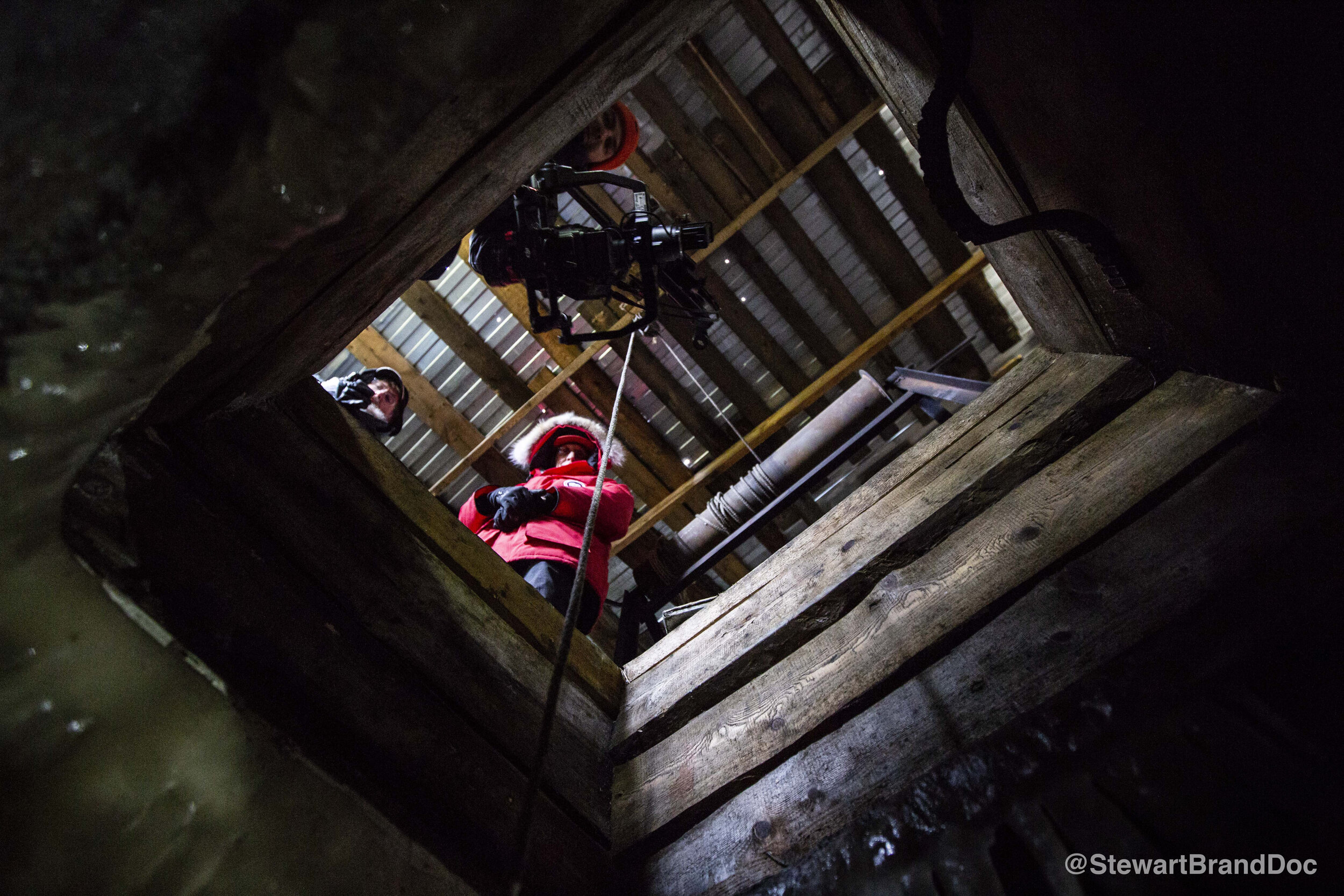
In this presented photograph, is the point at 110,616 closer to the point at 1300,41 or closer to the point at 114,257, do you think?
the point at 114,257

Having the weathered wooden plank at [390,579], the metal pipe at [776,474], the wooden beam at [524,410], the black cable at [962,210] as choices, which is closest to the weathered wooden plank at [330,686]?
the weathered wooden plank at [390,579]

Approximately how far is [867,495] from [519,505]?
1782mm

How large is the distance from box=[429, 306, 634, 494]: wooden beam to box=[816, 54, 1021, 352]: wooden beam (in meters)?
2.13

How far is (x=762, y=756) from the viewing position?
1354 mm

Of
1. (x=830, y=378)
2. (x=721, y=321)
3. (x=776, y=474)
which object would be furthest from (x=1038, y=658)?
(x=721, y=321)

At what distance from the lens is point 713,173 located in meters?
4.78

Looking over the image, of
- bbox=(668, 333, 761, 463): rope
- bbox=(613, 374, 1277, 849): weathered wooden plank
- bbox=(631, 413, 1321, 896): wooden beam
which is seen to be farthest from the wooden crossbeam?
bbox=(631, 413, 1321, 896): wooden beam

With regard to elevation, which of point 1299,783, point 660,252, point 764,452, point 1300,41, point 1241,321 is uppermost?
point 660,252

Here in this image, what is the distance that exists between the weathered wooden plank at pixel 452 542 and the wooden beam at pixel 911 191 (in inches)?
152

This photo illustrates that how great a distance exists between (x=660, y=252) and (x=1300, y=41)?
2.47 metres

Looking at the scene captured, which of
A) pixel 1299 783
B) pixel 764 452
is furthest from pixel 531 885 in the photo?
pixel 764 452

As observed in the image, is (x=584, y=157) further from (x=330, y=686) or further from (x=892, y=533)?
(x=330, y=686)

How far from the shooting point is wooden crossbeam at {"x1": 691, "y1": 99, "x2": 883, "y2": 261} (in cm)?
461

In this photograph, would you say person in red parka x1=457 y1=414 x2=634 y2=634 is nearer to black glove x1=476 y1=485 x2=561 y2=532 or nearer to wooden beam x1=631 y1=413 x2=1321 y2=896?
black glove x1=476 y1=485 x2=561 y2=532
